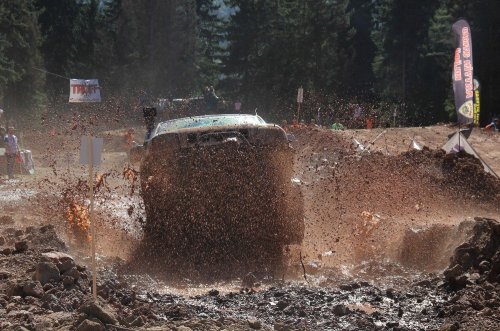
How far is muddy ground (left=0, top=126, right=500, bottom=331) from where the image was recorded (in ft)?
19.7

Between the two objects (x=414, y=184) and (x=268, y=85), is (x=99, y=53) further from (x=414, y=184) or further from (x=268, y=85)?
(x=414, y=184)

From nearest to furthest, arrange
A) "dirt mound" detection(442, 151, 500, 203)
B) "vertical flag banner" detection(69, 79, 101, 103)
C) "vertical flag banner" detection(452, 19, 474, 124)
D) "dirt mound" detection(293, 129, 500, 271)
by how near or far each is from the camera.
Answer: "dirt mound" detection(293, 129, 500, 271) → "dirt mound" detection(442, 151, 500, 203) → "vertical flag banner" detection(452, 19, 474, 124) → "vertical flag banner" detection(69, 79, 101, 103)

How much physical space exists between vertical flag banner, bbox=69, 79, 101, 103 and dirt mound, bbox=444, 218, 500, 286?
1024 inches

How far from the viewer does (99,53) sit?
47.3 metres

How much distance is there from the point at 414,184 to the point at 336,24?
29509mm

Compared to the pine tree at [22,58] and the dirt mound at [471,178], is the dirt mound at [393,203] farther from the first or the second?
the pine tree at [22,58]

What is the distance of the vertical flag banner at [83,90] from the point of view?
31969 mm

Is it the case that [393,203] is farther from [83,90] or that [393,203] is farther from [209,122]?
[83,90]

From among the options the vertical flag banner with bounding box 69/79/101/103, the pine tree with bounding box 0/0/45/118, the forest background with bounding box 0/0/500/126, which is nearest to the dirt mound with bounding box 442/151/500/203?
the forest background with bounding box 0/0/500/126

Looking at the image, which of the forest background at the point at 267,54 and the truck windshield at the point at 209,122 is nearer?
the truck windshield at the point at 209,122

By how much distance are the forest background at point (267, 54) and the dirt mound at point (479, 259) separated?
24.0 metres

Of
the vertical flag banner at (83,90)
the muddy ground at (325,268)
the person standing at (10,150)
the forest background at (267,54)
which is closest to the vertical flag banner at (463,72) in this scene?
the muddy ground at (325,268)

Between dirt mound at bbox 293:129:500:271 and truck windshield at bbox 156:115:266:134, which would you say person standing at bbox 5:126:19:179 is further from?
truck windshield at bbox 156:115:266:134

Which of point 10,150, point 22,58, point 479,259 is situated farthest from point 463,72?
point 22,58
